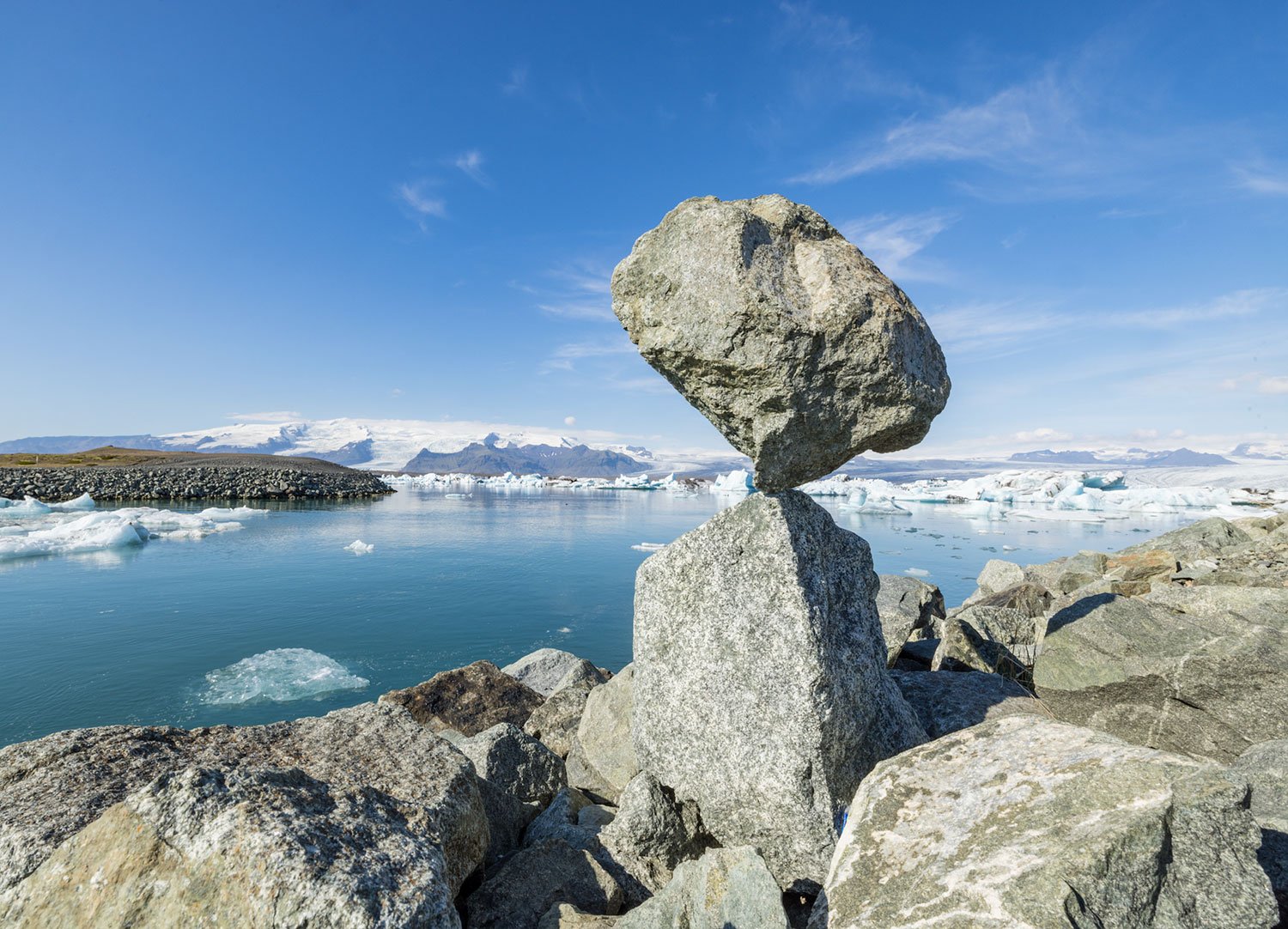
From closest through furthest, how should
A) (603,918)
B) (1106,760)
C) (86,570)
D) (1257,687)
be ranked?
1. (1106,760)
2. (603,918)
3. (1257,687)
4. (86,570)

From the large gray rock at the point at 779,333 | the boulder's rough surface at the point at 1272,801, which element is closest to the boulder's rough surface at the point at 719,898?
the boulder's rough surface at the point at 1272,801

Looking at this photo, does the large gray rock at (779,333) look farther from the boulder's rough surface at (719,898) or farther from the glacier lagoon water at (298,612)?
the glacier lagoon water at (298,612)

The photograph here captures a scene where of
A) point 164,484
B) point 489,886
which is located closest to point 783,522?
point 489,886

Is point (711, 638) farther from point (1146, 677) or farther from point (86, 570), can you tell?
point (86, 570)

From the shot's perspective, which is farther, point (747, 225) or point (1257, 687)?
point (1257, 687)

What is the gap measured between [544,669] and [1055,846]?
31.4 ft

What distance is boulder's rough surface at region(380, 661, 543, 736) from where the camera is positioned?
323 inches

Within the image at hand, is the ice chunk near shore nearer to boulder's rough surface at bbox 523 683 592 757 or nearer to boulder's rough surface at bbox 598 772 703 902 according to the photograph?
boulder's rough surface at bbox 523 683 592 757

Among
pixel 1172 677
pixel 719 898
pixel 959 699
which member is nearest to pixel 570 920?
pixel 719 898

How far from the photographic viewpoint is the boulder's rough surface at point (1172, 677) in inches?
183

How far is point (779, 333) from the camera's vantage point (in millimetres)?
3777

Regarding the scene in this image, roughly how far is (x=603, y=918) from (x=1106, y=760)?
2.59 meters

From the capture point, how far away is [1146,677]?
4.89 m

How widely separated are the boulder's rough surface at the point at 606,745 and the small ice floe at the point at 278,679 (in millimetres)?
7459
